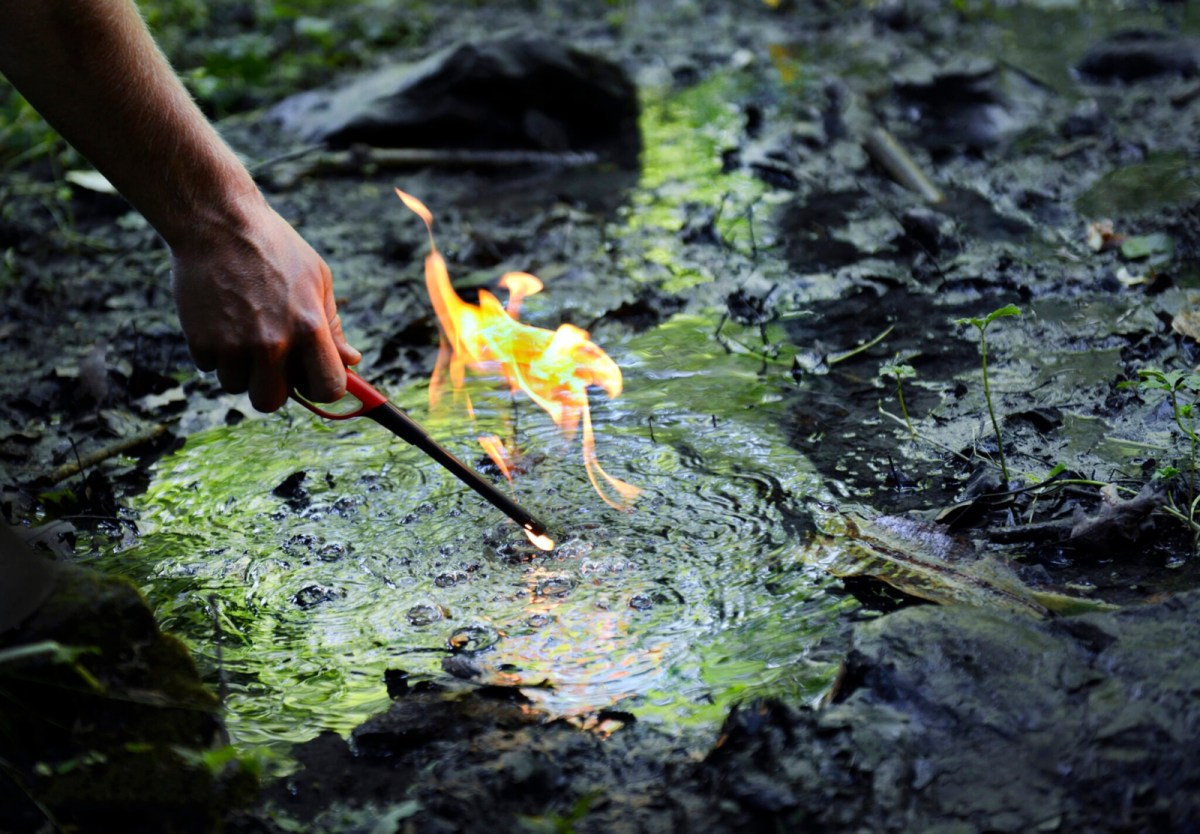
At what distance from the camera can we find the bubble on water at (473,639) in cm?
264

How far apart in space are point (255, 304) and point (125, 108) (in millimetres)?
540

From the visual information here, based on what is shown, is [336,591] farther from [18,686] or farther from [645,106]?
[645,106]

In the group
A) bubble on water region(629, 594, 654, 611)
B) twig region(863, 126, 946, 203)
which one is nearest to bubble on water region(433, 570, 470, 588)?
bubble on water region(629, 594, 654, 611)

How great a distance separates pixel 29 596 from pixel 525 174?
229 inches

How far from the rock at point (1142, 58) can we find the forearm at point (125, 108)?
7.32m

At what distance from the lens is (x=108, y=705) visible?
6.90 feet

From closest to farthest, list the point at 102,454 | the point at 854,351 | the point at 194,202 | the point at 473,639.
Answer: the point at 473,639
the point at 194,202
the point at 102,454
the point at 854,351

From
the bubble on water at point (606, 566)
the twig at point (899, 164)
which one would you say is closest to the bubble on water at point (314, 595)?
the bubble on water at point (606, 566)

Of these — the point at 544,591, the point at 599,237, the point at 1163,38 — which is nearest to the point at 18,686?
the point at 544,591

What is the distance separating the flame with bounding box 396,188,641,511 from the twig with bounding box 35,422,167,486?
0.98 m

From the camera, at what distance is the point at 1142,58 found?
812 centimetres

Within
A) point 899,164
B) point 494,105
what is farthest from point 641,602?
point 494,105

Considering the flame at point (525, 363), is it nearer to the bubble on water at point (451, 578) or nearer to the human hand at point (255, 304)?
the bubble on water at point (451, 578)

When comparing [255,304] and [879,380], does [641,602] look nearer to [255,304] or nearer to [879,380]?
[255,304]
